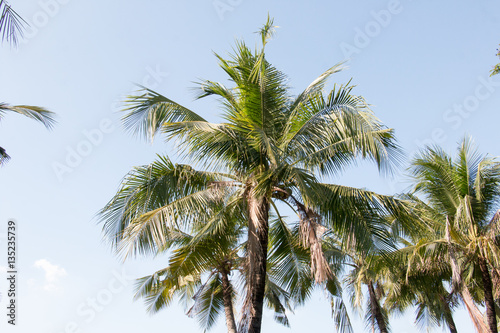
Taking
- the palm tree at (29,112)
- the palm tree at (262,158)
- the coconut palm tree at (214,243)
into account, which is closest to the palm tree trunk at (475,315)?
the coconut palm tree at (214,243)

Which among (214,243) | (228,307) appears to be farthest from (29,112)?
(228,307)

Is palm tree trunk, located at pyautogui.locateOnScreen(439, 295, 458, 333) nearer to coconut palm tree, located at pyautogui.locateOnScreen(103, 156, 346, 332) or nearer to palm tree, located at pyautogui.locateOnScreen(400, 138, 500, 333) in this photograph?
palm tree, located at pyautogui.locateOnScreen(400, 138, 500, 333)

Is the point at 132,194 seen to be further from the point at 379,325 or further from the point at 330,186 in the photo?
the point at 379,325

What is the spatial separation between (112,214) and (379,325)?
11.0 meters

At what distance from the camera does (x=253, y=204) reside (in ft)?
27.9

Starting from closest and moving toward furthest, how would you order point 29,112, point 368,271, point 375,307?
1. point 29,112
2. point 368,271
3. point 375,307

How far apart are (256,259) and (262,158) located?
6.70ft

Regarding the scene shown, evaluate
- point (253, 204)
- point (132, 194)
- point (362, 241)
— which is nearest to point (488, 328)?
point (362, 241)

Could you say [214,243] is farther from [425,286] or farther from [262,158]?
[425,286]

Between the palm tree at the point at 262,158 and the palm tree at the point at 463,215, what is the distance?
164 inches

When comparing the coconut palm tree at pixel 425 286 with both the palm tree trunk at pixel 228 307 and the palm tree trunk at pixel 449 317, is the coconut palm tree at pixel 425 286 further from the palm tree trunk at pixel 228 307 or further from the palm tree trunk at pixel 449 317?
the palm tree trunk at pixel 228 307

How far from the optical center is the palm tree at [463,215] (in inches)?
450

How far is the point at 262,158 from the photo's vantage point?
30.2 ft

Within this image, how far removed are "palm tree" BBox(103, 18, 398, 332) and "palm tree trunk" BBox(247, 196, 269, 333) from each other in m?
0.02
